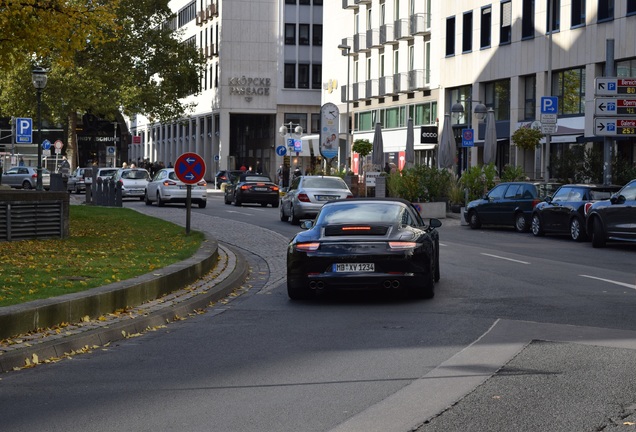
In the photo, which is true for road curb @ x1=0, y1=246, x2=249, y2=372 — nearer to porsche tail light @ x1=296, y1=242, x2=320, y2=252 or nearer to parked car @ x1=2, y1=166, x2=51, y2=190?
porsche tail light @ x1=296, y1=242, x2=320, y2=252

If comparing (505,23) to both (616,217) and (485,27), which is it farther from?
(616,217)

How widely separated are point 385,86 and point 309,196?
38085mm

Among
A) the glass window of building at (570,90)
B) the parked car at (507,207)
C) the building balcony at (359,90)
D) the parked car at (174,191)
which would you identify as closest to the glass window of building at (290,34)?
the building balcony at (359,90)

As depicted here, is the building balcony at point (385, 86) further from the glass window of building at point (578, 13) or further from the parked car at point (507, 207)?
the parked car at point (507, 207)

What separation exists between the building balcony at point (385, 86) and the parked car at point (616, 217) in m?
45.1

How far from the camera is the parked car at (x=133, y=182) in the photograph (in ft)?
182

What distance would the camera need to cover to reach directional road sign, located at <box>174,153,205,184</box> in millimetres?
24203

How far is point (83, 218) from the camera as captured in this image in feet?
99.8

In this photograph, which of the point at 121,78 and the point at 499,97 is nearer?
the point at 499,97

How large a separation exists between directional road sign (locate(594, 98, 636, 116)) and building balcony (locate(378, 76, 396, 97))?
37851 mm

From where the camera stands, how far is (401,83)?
7106cm

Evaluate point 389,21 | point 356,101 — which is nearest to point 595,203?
point 389,21

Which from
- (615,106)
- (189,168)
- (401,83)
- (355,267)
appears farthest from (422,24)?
(355,267)

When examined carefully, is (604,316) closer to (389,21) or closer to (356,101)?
(389,21)
